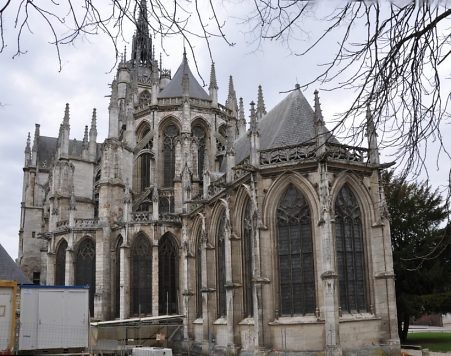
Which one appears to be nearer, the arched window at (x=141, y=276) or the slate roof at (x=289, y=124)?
the slate roof at (x=289, y=124)

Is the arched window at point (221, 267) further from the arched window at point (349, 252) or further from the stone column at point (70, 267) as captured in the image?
the stone column at point (70, 267)

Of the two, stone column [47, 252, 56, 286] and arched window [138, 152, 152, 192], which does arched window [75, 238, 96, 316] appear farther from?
arched window [138, 152, 152, 192]

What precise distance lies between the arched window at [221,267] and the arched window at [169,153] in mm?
11130

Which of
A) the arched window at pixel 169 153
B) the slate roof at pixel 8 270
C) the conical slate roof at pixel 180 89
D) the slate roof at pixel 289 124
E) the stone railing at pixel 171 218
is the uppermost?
the conical slate roof at pixel 180 89

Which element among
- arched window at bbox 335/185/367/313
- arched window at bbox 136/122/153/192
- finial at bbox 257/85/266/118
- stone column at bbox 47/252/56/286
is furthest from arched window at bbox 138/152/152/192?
arched window at bbox 335/185/367/313

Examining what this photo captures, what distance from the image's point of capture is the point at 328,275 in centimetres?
1709

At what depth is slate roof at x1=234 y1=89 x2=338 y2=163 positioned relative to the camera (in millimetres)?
20344

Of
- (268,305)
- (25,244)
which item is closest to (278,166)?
(268,305)

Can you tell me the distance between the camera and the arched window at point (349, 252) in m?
18.3

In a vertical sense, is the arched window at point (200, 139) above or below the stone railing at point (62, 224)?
above

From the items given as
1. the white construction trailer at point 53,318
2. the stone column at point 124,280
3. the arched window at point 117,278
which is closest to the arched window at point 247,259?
the white construction trailer at point 53,318

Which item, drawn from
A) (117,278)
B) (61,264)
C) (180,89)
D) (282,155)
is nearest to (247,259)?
(282,155)

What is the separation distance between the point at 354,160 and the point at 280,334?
6.90 meters

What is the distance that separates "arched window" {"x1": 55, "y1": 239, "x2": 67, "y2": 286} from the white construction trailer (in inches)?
766
